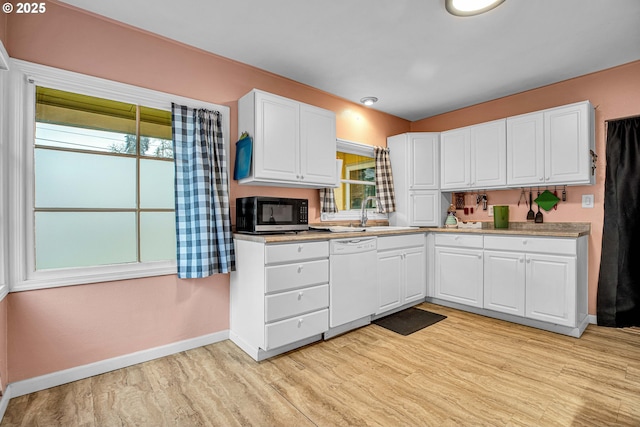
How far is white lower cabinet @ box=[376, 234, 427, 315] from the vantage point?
3230 mm

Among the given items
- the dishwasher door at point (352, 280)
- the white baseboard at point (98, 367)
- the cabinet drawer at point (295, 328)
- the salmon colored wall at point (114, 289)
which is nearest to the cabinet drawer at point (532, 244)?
the dishwasher door at point (352, 280)

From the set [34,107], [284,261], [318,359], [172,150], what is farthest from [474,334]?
[34,107]

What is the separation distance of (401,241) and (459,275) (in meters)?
0.80

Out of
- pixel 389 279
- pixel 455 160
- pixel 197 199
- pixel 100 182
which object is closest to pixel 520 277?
pixel 389 279

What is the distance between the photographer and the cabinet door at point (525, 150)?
3215 mm

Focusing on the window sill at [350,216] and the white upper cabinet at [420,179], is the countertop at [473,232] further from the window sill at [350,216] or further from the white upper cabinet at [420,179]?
the window sill at [350,216]

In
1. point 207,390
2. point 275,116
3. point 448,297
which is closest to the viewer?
point 207,390

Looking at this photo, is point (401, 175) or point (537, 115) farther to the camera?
point (401, 175)

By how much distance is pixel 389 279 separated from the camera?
10.9ft

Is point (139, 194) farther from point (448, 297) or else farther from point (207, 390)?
point (448, 297)

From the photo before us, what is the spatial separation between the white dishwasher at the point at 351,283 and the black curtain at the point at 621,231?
88.8 inches

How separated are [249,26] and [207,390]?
258 cm

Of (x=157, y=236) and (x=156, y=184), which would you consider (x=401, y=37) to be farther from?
(x=157, y=236)

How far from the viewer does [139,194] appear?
2.44 metres
